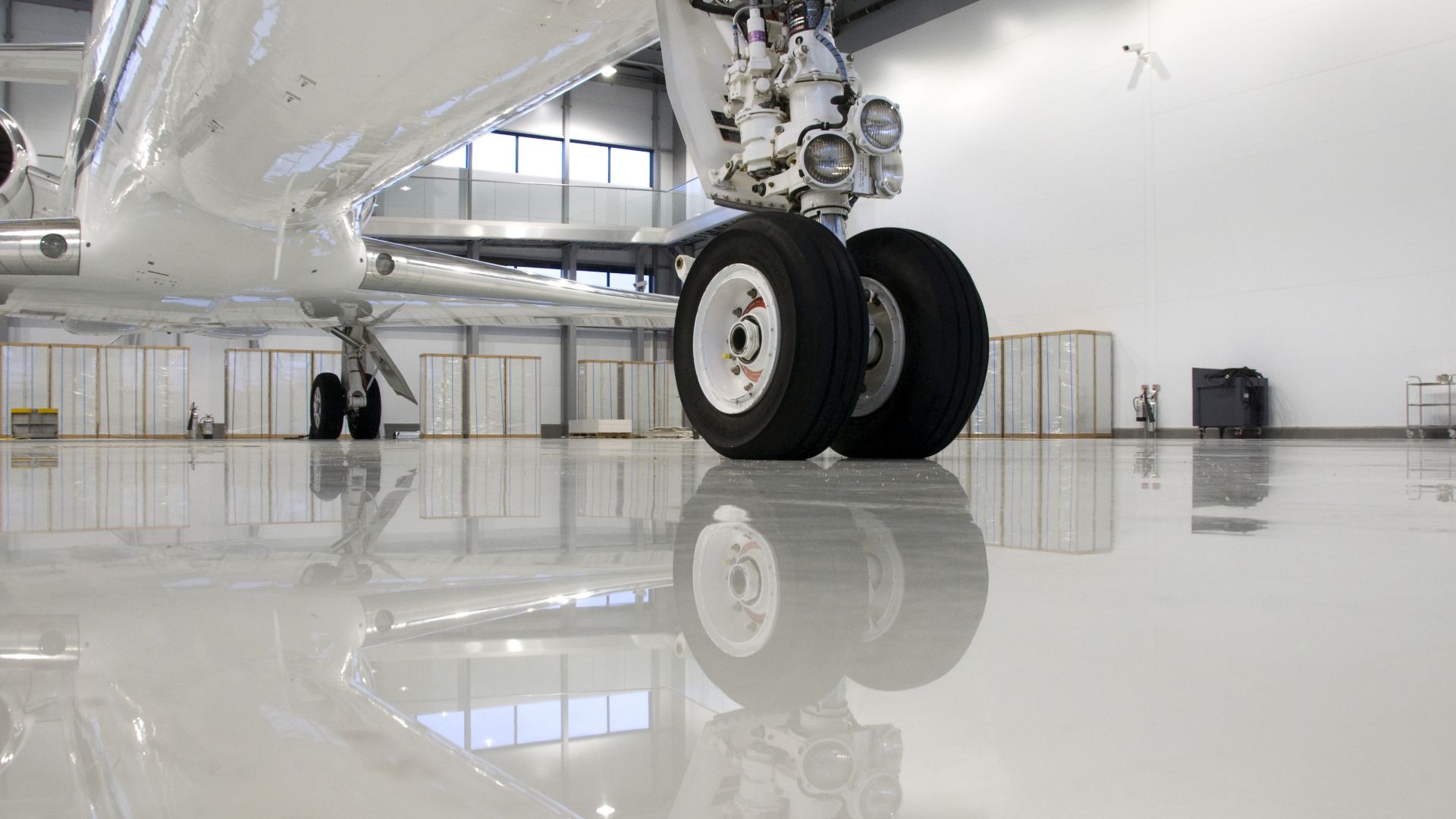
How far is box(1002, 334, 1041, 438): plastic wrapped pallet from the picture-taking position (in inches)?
633

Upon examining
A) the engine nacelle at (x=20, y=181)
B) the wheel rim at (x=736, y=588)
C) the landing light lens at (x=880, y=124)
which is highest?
the engine nacelle at (x=20, y=181)

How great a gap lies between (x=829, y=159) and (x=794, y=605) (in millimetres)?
2547

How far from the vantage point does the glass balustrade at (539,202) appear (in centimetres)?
2189

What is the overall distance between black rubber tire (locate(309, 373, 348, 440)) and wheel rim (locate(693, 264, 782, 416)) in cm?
730

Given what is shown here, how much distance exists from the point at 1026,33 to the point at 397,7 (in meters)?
15.7

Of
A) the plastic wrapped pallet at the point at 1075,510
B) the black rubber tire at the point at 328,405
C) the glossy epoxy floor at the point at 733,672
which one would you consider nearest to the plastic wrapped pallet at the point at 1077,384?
the black rubber tire at the point at 328,405

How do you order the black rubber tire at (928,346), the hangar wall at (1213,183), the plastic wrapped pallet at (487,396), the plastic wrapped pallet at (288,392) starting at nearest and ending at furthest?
1. the black rubber tire at (928,346)
2. the hangar wall at (1213,183)
3. the plastic wrapped pallet at (288,392)
4. the plastic wrapped pallet at (487,396)

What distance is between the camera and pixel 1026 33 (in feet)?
54.6

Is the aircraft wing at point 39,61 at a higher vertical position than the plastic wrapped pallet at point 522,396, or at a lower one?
higher

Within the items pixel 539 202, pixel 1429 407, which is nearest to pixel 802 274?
pixel 1429 407

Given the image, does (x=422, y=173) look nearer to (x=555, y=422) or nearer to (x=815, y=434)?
(x=555, y=422)

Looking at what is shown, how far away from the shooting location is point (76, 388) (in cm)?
1761

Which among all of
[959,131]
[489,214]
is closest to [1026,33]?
[959,131]

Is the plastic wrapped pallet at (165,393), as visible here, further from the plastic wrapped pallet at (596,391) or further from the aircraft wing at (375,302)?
the aircraft wing at (375,302)
